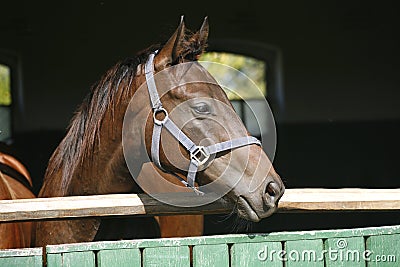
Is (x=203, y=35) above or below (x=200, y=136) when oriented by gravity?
above

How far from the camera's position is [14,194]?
3102 mm

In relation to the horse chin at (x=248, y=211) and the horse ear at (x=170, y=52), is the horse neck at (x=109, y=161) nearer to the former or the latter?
the horse ear at (x=170, y=52)

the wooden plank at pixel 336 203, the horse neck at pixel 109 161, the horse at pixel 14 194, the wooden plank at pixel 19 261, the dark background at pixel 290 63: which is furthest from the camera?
the dark background at pixel 290 63

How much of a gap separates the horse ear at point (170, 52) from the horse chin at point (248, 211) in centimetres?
52

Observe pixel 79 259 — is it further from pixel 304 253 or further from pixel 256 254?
pixel 304 253

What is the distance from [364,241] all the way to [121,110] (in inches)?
36.7

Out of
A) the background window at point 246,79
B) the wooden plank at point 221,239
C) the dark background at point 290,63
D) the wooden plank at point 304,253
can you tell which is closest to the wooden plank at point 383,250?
the wooden plank at point 221,239

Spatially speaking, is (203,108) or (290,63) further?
(290,63)

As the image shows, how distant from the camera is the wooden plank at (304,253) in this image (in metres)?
2.02

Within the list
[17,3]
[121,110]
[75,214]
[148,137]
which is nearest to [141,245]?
[75,214]

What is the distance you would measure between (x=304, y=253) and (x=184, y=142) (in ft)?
1.66

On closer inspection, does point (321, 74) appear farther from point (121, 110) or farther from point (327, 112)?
point (121, 110)

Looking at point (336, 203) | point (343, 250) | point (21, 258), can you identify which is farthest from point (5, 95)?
point (343, 250)

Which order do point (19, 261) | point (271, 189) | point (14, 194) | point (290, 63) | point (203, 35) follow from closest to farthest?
point (19, 261) < point (271, 189) < point (203, 35) < point (14, 194) < point (290, 63)
